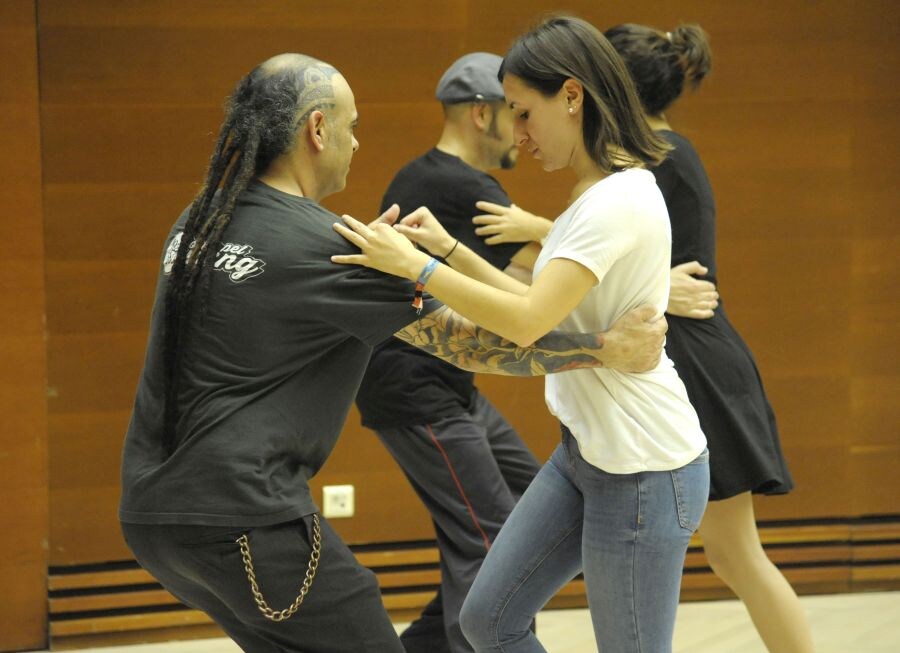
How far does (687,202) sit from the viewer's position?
3.01m

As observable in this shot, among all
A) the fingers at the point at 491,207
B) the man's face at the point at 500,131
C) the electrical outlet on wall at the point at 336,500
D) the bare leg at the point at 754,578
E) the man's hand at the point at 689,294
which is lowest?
the electrical outlet on wall at the point at 336,500

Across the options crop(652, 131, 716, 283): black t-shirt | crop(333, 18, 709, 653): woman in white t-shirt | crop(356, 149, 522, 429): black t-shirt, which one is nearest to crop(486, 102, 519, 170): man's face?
crop(356, 149, 522, 429): black t-shirt

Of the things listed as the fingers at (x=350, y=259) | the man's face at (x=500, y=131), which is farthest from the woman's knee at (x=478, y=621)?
the man's face at (x=500, y=131)

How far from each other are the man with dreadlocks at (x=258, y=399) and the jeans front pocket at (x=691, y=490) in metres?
0.57

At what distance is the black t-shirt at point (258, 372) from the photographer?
6.76ft

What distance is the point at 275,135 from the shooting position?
7.32 ft

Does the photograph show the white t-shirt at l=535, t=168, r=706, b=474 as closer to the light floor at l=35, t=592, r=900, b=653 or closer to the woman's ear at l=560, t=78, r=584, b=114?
the woman's ear at l=560, t=78, r=584, b=114

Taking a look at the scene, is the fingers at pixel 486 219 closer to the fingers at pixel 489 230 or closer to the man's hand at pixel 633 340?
the fingers at pixel 489 230

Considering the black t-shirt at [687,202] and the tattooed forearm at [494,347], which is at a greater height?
the black t-shirt at [687,202]

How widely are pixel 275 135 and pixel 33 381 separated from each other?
2020 mm

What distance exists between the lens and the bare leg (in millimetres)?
3016

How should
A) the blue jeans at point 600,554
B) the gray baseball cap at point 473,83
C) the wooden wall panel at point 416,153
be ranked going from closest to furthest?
the blue jeans at point 600,554
the gray baseball cap at point 473,83
the wooden wall panel at point 416,153

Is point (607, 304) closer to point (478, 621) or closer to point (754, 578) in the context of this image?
point (478, 621)

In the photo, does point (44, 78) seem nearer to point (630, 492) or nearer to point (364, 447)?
point (364, 447)
